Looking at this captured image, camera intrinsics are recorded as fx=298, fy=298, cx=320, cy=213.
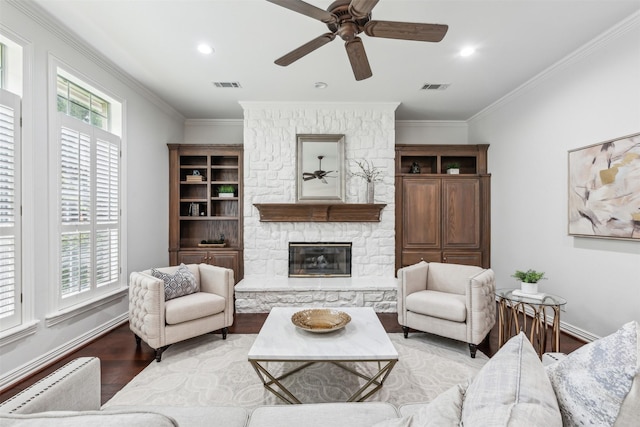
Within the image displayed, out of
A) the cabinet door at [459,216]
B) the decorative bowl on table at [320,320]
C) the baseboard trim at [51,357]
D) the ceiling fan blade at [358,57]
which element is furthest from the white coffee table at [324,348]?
the cabinet door at [459,216]

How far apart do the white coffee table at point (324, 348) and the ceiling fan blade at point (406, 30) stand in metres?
1.94

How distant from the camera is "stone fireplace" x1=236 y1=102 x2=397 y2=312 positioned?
4207 mm

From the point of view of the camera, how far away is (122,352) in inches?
106

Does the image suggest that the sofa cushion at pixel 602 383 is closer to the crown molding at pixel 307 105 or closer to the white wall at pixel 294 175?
the white wall at pixel 294 175

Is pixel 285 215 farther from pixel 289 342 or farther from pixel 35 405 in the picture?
pixel 35 405

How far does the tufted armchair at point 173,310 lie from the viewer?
8.25 feet

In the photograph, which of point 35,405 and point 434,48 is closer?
point 35,405

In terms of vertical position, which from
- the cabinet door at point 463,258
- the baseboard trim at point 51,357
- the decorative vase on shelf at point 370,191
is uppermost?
the decorative vase on shelf at point 370,191

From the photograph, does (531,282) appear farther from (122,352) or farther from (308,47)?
(122,352)

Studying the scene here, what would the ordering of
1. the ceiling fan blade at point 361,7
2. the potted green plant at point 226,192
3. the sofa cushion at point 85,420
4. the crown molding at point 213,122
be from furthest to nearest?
the crown molding at point 213,122, the potted green plant at point 226,192, the ceiling fan blade at point 361,7, the sofa cushion at point 85,420

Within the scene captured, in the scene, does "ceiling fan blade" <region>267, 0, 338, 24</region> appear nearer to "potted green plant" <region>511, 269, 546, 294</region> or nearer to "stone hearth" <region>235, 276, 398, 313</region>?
"potted green plant" <region>511, 269, 546, 294</region>

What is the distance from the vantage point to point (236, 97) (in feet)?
13.3

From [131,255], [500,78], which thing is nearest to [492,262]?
[500,78]

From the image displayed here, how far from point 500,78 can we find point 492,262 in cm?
254
